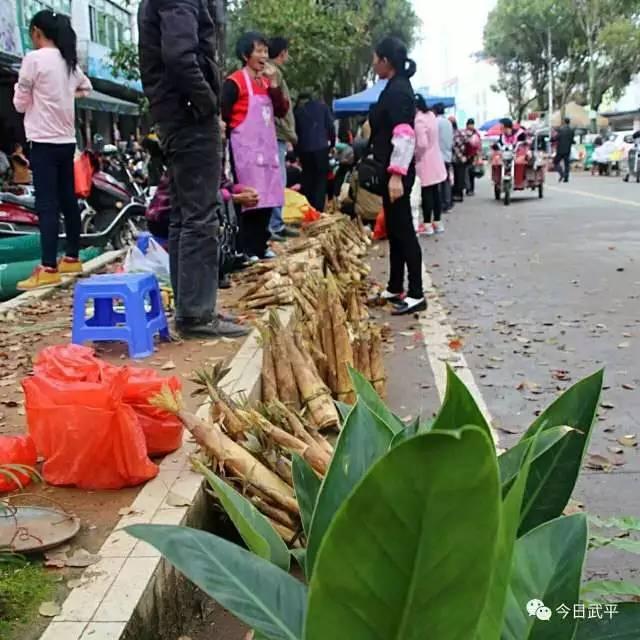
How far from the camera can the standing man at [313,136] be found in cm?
1107

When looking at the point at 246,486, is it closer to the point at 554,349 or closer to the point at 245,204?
the point at 554,349

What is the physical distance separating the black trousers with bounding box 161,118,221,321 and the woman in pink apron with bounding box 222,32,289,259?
255cm

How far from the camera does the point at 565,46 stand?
184ft

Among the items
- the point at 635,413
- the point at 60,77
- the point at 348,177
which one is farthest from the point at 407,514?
the point at 348,177

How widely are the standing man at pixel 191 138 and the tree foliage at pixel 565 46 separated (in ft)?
147

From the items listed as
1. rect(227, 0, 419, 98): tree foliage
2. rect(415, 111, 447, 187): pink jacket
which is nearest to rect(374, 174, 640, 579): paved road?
rect(415, 111, 447, 187): pink jacket

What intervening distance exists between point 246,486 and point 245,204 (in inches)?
179

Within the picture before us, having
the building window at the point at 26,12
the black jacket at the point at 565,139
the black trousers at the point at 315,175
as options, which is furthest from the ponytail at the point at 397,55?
the black jacket at the point at 565,139

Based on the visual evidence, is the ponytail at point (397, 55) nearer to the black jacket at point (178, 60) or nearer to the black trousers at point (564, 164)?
the black jacket at point (178, 60)

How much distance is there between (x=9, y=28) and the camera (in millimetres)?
18938

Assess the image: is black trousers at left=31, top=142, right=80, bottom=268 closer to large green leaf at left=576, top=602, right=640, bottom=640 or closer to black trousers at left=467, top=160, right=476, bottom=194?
large green leaf at left=576, top=602, right=640, bottom=640

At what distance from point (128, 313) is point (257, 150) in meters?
3.24

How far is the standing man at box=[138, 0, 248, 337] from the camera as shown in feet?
15.3

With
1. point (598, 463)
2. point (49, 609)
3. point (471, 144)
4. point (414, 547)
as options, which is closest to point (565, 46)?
point (471, 144)
